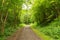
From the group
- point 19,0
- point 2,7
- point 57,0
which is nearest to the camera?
point 2,7

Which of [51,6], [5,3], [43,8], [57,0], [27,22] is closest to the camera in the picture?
[5,3]

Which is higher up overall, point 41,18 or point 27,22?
point 41,18

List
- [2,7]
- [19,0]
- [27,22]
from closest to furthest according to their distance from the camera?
[2,7], [19,0], [27,22]

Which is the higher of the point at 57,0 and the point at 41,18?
the point at 57,0

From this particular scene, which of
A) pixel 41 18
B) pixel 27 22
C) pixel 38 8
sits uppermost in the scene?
pixel 38 8

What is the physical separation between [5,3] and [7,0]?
0.50m

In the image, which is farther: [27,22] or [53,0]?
[27,22]

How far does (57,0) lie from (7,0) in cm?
1120

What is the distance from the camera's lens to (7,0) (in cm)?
2280

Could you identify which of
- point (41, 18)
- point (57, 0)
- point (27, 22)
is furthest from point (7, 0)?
point (27, 22)

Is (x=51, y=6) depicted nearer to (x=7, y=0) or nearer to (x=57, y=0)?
(x=57, y=0)

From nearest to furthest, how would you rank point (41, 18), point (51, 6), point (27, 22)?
1. point (51, 6)
2. point (41, 18)
3. point (27, 22)

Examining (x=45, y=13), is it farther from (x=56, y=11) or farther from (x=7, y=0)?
(x=7, y=0)

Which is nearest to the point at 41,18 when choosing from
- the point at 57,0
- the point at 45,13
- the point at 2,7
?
the point at 45,13
